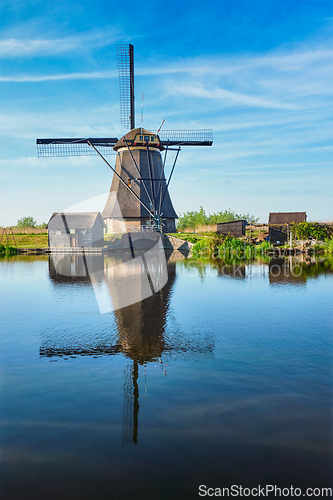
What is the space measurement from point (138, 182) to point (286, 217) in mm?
19521

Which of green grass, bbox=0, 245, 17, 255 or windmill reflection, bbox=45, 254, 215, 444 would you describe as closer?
windmill reflection, bbox=45, 254, 215, 444

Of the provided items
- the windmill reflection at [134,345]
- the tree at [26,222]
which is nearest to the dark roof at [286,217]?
the windmill reflection at [134,345]

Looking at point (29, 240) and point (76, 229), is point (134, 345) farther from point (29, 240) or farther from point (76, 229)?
point (29, 240)

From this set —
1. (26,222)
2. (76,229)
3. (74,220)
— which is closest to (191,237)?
(76,229)

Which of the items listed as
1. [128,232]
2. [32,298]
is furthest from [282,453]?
[128,232]

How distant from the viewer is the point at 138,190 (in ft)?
128

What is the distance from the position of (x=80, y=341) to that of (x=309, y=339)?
203 inches

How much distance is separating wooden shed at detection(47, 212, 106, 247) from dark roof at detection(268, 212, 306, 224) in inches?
855

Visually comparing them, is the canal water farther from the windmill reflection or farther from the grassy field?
the grassy field

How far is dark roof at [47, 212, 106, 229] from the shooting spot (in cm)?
3984

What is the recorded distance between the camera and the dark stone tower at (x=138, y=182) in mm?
38781

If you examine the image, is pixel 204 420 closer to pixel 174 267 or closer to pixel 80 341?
pixel 80 341

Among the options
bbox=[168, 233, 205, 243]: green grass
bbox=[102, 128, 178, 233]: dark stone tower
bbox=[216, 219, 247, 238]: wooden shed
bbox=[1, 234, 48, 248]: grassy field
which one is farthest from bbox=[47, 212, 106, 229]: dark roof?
bbox=[216, 219, 247, 238]: wooden shed

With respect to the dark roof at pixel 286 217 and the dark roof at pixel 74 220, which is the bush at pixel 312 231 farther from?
the dark roof at pixel 74 220
